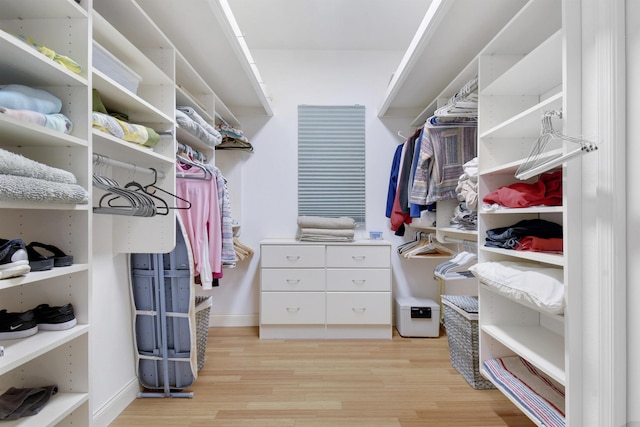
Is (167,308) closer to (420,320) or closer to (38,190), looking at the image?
(38,190)

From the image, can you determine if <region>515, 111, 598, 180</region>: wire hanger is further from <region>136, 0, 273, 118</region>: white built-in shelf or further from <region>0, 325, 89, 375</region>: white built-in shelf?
<region>0, 325, 89, 375</region>: white built-in shelf

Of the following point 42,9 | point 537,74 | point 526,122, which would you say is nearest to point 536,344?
point 526,122

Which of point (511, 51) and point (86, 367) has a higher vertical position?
point (511, 51)

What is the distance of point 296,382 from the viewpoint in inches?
75.7

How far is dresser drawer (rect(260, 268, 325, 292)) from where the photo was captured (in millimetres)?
2551

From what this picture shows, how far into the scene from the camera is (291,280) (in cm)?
255

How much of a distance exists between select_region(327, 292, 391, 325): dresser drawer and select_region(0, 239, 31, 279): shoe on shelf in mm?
2032

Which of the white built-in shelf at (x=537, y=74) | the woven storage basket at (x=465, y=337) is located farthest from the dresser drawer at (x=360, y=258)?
the white built-in shelf at (x=537, y=74)

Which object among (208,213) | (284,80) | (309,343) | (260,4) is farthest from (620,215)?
(284,80)

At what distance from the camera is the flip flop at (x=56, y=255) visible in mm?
983

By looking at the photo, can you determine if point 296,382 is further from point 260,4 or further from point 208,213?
point 260,4

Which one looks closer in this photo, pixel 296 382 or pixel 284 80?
pixel 296 382

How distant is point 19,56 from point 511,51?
6.72 ft

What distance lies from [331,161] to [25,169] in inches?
93.6
